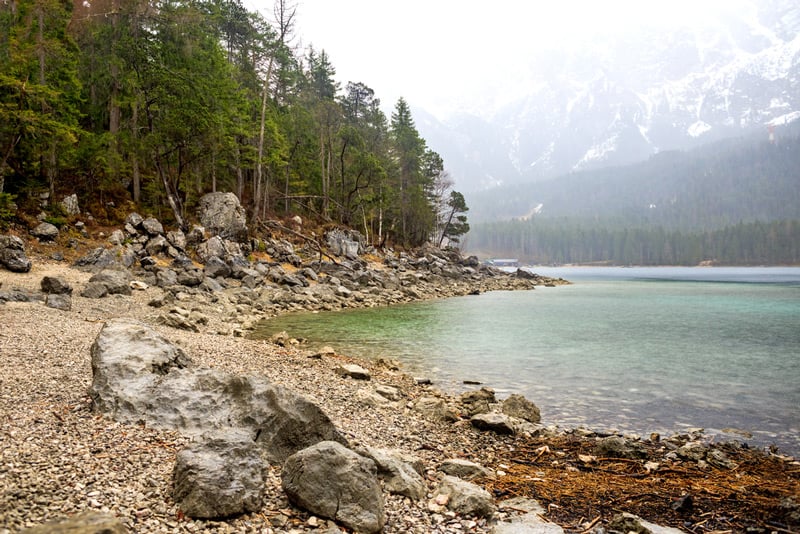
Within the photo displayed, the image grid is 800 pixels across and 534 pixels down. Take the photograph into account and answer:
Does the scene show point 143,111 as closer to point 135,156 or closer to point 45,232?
point 135,156

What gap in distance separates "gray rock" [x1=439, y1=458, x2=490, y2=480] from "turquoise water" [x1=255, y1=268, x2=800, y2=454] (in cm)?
411

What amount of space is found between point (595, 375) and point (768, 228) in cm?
18042

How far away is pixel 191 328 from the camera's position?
15.9m

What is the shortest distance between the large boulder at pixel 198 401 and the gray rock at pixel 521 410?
15.8 feet

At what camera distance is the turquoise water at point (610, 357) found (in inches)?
404

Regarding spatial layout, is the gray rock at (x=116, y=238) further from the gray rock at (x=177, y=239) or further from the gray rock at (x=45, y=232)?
the gray rock at (x=177, y=239)

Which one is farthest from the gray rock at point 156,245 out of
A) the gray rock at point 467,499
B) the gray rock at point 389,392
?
the gray rock at point 467,499

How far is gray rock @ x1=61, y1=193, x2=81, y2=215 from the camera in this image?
27547 millimetres

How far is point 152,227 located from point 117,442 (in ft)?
92.1

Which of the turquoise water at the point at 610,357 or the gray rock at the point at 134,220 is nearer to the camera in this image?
the turquoise water at the point at 610,357

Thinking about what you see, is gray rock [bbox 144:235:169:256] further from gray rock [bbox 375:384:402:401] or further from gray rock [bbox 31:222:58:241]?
gray rock [bbox 375:384:402:401]

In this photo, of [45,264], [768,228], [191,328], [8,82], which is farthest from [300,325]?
[768,228]

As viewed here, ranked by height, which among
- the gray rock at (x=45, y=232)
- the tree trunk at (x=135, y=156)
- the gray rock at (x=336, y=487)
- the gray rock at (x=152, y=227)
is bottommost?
the gray rock at (x=336, y=487)

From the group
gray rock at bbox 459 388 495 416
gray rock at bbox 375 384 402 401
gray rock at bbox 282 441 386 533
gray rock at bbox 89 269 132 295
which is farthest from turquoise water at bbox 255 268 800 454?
gray rock at bbox 89 269 132 295
